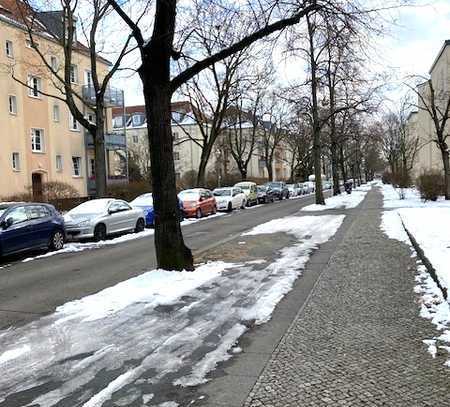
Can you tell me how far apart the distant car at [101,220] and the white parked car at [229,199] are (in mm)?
11976

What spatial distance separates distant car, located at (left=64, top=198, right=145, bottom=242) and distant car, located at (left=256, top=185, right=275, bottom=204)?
2382 centimetres

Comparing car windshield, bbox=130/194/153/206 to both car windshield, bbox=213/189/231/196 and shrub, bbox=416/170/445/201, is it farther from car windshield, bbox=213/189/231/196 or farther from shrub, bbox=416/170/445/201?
shrub, bbox=416/170/445/201

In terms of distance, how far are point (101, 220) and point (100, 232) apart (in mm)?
400

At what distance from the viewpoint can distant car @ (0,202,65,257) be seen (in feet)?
46.2

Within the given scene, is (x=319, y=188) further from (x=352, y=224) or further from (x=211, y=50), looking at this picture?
(x=352, y=224)

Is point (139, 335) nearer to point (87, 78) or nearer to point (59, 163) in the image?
point (59, 163)

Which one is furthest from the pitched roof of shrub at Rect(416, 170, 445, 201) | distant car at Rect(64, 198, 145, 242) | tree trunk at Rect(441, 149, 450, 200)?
shrub at Rect(416, 170, 445, 201)

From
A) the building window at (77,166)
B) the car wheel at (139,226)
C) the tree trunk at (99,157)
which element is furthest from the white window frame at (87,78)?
the car wheel at (139,226)

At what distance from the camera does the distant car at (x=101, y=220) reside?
17.9 meters

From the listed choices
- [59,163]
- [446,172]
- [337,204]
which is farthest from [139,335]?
[59,163]

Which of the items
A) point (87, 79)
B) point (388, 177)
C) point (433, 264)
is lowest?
point (433, 264)

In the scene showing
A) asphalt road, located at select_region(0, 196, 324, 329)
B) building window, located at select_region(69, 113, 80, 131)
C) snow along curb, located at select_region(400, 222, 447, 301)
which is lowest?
asphalt road, located at select_region(0, 196, 324, 329)

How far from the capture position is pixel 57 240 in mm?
16188

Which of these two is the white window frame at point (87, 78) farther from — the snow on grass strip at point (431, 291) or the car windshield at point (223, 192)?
the snow on grass strip at point (431, 291)
